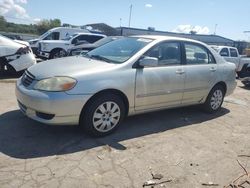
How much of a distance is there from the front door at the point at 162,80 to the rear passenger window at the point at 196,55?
263 millimetres

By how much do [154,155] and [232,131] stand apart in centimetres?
214

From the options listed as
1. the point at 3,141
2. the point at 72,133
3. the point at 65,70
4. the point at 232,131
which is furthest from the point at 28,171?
the point at 232,131

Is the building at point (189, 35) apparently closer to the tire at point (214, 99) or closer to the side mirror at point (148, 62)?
the tire at point (214, 99)

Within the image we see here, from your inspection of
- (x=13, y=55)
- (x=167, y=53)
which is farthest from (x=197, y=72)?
(x=13, y=55)

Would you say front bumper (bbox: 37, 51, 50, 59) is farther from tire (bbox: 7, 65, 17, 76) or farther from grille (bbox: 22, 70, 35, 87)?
grille (bbox: 22, 70, 35, 87)

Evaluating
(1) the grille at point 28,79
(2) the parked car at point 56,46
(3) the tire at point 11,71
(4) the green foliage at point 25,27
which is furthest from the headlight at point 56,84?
(4) the green foliage at point 25,27

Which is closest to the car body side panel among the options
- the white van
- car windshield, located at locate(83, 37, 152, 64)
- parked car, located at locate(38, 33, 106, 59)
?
car windshield, located at locate(83, 37, 152, 64)

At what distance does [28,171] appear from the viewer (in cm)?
332

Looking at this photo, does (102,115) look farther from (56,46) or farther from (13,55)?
(56,46)

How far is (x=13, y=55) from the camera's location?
846 cm

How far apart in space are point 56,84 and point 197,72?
2923 millimetres

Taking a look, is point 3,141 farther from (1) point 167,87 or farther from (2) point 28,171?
(1) point 167,87

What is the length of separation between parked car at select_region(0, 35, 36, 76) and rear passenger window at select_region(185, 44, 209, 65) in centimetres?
513

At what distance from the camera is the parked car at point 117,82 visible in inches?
158
